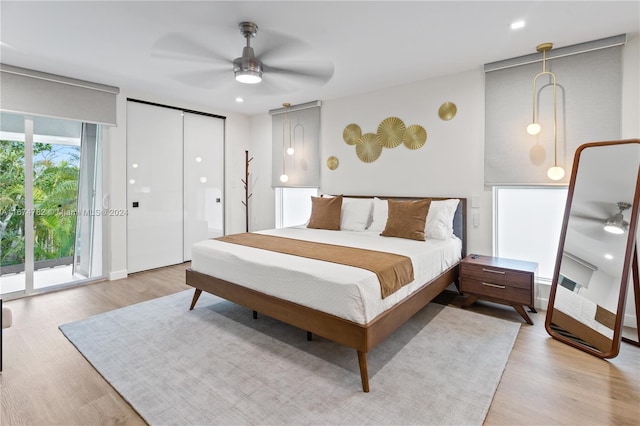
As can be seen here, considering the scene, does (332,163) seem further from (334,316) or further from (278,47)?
(334,316)

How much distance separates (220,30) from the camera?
2.64m

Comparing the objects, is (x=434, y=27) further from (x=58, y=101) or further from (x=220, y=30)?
(x=58, y=101)

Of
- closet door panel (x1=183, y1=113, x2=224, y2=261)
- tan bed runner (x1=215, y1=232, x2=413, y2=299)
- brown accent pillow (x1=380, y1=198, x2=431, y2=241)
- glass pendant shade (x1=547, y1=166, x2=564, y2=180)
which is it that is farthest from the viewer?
closet door panel (x1=183, y1=113, x2=224, y2=261)

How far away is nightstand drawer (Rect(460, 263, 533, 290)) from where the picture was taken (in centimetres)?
284

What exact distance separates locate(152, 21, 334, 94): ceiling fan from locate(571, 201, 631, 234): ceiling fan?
2473 mm

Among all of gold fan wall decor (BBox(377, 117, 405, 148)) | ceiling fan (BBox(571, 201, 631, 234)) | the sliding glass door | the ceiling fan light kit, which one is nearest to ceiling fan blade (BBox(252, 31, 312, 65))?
the ceiling fan light kit

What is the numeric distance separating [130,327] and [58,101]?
286 cm

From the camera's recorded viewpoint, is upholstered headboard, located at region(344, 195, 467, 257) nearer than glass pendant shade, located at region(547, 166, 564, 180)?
No

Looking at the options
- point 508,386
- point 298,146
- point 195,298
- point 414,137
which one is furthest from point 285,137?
point 508,386

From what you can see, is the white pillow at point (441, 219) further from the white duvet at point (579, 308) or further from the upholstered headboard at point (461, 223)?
the white duvet at point (579, 308)

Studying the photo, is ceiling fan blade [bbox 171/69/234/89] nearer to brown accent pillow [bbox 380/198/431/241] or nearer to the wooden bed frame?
the wooden bed frame

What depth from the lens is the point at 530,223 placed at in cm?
339

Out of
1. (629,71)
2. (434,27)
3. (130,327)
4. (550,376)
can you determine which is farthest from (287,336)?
(629,71)

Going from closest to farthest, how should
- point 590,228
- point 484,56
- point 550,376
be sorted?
point 550,376
point 590,228
point 484,56
